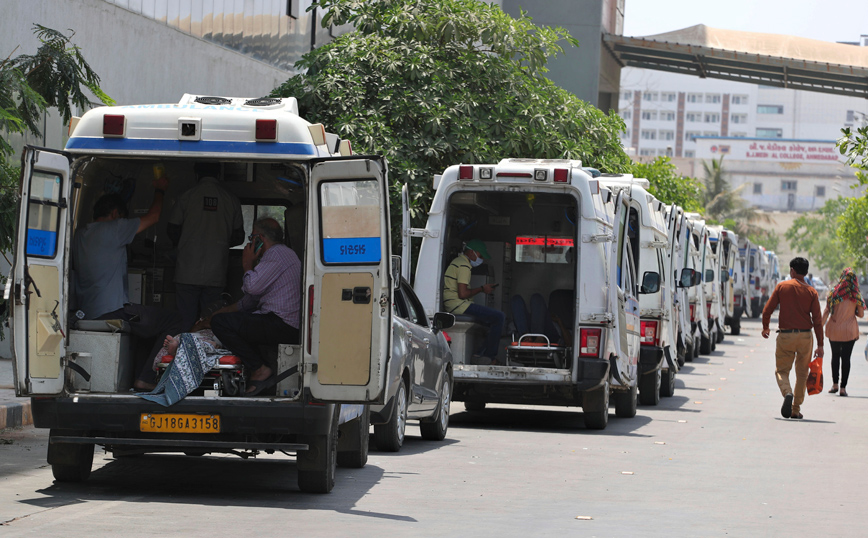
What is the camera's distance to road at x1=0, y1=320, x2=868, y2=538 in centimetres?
746

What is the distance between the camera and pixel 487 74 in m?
20.4

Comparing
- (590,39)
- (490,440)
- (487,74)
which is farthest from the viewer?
(590,39)

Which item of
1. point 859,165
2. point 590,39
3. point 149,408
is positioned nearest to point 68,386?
point 149,408

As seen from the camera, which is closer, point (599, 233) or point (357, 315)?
point (357, 315)

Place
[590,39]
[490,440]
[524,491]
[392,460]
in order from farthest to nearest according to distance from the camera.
Result: [590,39] < [490,440] < [392,460] < [524,491]

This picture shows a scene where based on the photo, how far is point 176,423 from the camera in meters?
8.15

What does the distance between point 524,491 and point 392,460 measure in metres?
1.81

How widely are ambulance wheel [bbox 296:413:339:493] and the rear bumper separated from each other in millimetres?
178

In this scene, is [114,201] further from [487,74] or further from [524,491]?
[487,74]

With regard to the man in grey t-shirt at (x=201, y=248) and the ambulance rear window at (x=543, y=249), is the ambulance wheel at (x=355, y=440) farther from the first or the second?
the ambulance rear window at (x=543, y=249)

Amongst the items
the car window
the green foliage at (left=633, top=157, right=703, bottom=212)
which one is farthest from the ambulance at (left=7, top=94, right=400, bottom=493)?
the green foliage at (left=633, top=157, right=703, bottom=212)

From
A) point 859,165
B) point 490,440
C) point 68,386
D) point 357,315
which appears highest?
point 859,165

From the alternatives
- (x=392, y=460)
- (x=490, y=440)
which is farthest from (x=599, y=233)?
(x=392, y=460)

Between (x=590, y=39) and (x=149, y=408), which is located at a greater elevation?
(x=590, y=39)
